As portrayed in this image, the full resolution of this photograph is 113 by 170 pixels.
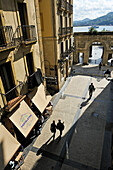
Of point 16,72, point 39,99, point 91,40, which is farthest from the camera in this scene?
point 91,40

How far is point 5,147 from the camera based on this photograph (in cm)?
655

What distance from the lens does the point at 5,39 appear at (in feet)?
21.0

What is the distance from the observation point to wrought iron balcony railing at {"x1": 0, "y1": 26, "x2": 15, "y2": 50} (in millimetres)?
6242

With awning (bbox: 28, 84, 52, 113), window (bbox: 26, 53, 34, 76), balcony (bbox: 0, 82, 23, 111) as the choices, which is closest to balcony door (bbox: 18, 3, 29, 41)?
window (bbox: 26, 53, 34, 76)

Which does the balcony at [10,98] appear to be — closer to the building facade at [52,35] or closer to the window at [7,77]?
the window at [7,77]

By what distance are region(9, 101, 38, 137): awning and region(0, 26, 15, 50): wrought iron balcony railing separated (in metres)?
3.89

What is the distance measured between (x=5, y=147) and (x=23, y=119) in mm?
1926

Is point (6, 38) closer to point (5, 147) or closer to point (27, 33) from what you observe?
point (27, 33)

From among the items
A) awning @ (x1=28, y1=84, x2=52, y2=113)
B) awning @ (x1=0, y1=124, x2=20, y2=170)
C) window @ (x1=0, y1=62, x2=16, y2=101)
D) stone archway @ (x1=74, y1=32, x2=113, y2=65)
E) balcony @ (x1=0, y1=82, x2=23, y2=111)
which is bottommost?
awning @ (x1=0, y1=124, x2=20, y2=170)

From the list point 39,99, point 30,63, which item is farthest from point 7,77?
point 39,99

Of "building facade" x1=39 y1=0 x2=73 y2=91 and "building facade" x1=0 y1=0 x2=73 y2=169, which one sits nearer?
"building facade" x1=0 y1=0 x2=73 y2=169

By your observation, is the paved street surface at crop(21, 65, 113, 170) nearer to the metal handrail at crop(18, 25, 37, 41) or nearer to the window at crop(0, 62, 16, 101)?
the window at crop(0, 62, 16, 101)

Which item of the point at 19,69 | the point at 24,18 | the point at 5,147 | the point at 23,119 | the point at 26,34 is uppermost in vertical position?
the point at 24,18

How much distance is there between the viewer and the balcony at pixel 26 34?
7.73 meters
